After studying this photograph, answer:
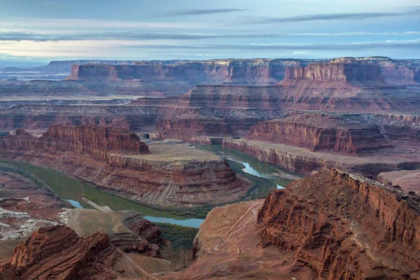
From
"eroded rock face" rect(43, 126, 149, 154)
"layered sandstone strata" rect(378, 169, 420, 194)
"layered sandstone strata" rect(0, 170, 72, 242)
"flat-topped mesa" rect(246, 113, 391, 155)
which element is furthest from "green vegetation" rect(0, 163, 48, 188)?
"layered sandstone strata" rect(378, 169, 420, 194)

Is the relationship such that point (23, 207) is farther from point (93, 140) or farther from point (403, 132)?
point (403, 132)

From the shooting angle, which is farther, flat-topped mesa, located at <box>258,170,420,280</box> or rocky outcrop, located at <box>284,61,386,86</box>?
rocky outcrop, located at <box>284,61,386,86</box>

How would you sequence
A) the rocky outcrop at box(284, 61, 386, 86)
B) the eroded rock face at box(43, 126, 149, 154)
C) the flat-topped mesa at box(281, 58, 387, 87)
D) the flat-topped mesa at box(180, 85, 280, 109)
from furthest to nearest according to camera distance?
the rocky outcrop at box(284, 61, 386, 86), the flat-topped mesa at box(281, 58, 387, 87), the flat-topped mesa at box(180, 85, 280, 109), the eroded rock face at box(43, 126, 149, 154)

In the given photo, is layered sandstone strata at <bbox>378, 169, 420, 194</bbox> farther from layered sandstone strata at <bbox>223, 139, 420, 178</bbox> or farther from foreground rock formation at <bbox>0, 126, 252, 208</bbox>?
foreground rock formation at <bbox>0, 126, 252, 208</bbox>

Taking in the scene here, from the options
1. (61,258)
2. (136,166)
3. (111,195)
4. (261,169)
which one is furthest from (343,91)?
(61,258)

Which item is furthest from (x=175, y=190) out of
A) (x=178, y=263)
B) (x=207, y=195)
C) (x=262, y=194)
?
(x=178, y=263)

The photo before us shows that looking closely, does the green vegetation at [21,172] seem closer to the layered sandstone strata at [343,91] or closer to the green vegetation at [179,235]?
the green vegetation at [179,235]
